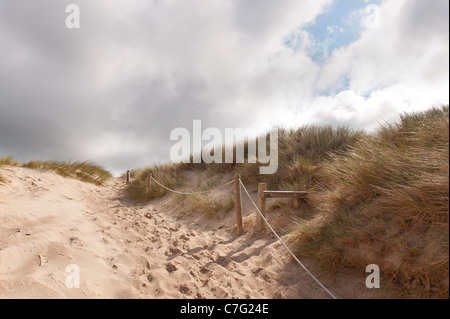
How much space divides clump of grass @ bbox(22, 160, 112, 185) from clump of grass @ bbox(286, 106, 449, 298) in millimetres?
9455

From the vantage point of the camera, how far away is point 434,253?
2621 mm

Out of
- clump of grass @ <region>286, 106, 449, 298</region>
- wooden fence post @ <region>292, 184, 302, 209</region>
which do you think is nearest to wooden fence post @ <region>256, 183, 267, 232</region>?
wooden fence post @ <region>292, 184, 302, 209</region>

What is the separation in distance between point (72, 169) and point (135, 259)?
8716 mm

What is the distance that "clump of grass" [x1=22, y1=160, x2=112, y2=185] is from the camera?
9.79 meters

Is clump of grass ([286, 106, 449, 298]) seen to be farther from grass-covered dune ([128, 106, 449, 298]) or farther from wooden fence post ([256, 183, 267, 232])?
wooden fence post ([256, 183, 267, 232])

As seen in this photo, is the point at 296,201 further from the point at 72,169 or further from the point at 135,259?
Answer: the point at 72,169

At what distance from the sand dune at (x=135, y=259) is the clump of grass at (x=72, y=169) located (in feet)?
11.2

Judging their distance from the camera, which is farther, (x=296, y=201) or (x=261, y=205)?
(x=296, y=201)

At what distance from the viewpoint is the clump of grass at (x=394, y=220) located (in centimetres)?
269

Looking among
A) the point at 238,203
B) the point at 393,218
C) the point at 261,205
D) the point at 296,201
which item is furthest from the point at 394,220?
the point at 238,203

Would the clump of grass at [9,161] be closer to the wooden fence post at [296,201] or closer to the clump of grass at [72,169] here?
the clump of grass at [72,169]

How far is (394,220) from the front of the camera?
3.16 metres

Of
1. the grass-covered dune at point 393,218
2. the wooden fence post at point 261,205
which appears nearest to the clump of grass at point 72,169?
the wooden fence post at point 261,205
